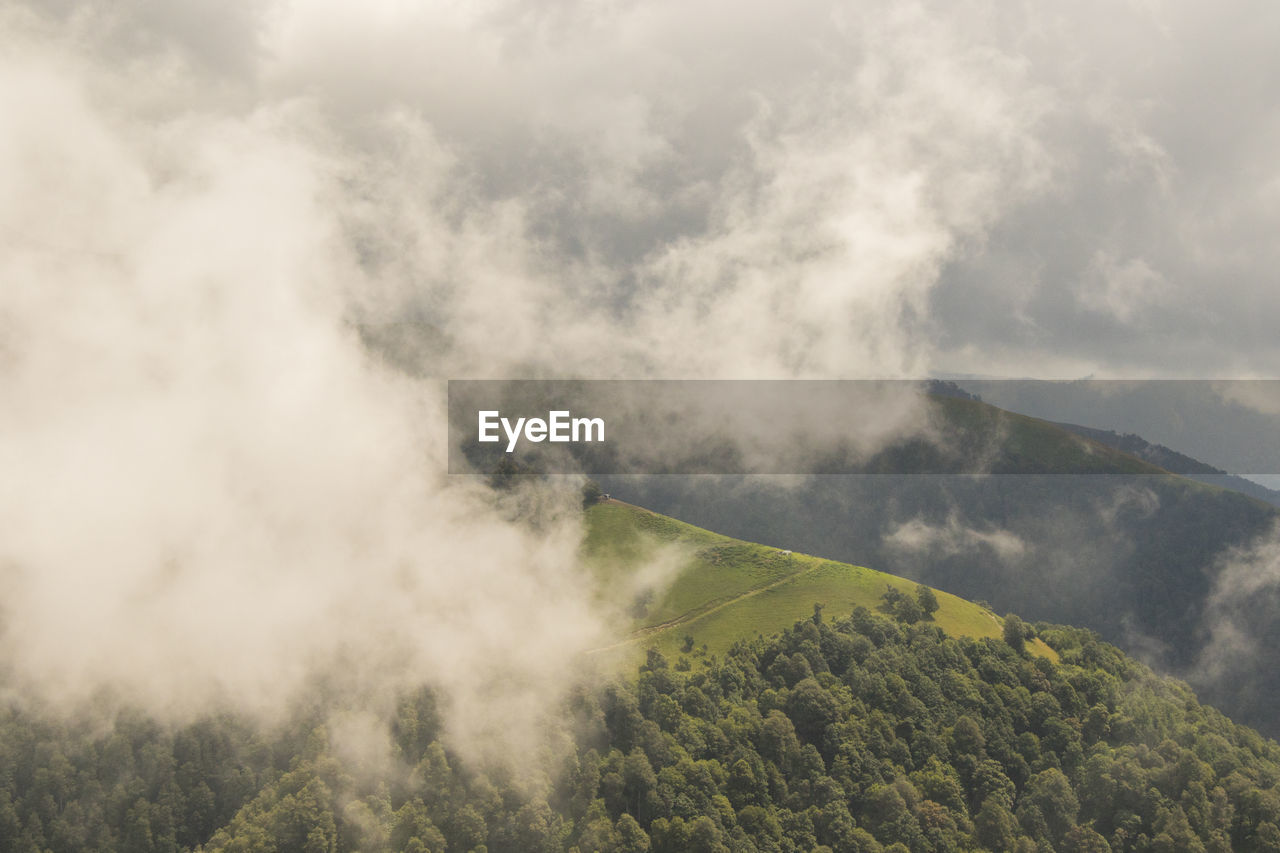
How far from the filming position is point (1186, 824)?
518 feet

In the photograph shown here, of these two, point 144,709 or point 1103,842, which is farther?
point 144,709

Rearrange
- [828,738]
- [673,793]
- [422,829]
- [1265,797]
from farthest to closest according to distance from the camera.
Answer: [828,738], [1265,797], [673,793], [422,829]

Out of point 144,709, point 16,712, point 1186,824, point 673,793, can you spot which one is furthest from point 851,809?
point 16,712

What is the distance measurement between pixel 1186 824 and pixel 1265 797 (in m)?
19.9

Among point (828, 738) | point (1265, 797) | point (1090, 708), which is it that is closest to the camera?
point (1265, 797)

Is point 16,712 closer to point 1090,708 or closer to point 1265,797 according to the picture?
point 1090,708

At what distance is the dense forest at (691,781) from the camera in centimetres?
14262

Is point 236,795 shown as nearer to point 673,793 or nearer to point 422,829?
point 422,829

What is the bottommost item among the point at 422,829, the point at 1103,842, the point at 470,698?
the point at 1103,842

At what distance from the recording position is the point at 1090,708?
19388 cm

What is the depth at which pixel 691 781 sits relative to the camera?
508 feet

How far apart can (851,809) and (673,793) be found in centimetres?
4074

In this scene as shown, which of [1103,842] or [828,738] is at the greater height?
[828,738]

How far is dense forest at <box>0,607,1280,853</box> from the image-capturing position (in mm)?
142625
